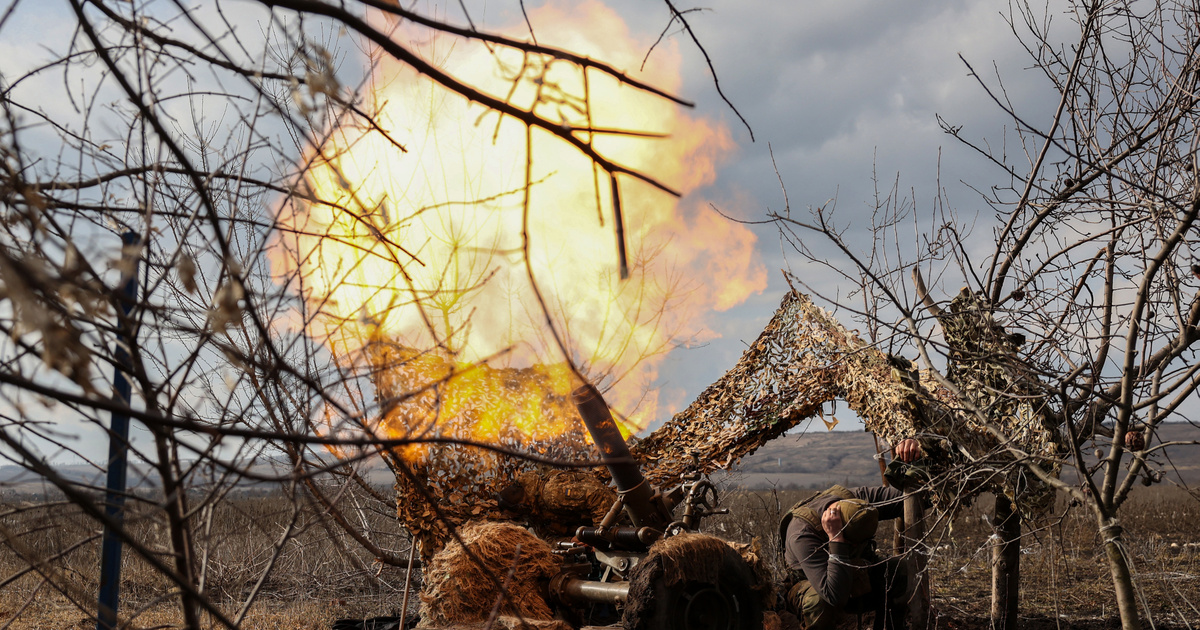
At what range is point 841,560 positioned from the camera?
21.0 ft

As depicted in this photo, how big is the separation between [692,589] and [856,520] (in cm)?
146

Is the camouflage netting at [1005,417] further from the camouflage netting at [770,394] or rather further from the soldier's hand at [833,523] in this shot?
the soldier's hand at [833,523]

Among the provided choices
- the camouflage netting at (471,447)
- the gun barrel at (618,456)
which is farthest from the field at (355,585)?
the gun barrel at (618,456)

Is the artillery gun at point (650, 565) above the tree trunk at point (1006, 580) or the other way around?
above

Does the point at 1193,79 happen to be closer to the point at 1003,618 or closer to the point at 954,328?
the point at 954,328

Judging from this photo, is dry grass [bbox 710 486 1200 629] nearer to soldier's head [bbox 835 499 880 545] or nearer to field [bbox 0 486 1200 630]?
field [bbox 0 486 1200 630]

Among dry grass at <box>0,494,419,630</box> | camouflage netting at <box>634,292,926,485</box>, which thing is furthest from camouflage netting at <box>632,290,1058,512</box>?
dry grass at <box>0,494,419,630</box>

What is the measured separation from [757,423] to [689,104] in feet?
20.8

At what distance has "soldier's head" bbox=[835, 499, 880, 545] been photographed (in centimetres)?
634

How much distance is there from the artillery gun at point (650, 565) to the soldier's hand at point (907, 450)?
1520 mm

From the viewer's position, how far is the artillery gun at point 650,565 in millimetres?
5684

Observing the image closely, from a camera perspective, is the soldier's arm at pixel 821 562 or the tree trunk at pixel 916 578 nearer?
the soldier's arm at pixel 821 562

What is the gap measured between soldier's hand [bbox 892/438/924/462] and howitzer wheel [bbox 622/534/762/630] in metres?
1.53

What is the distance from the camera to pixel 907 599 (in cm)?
718
